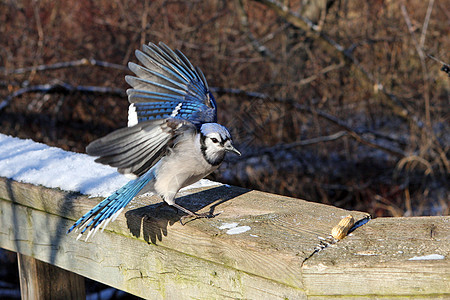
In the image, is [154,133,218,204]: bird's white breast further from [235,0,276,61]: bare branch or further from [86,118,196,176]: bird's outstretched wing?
[235,0,276,61]: bare branch

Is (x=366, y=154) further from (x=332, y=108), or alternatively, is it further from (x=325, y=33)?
(x=325, y=33)

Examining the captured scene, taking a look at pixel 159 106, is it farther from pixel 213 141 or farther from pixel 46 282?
pixel 46 282

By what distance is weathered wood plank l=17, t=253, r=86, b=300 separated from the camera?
7.06 feet

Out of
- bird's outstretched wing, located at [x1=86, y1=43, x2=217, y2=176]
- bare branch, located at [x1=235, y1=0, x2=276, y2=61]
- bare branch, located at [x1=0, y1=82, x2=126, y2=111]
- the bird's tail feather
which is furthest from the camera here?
bare branch, located at [x1=235, y1=0, x2=276, y2=61]

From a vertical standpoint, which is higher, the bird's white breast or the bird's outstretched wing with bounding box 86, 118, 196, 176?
the bird's outstretched wing with bounding box 86, 118, 196, 176

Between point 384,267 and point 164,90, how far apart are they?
1221mm

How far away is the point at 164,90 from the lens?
2.22m

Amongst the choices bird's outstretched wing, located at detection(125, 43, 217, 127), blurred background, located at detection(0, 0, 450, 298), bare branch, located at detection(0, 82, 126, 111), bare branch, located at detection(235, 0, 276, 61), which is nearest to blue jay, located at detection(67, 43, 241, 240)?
bird's outstretched wing, located at detection(125, 43, 217, 127)

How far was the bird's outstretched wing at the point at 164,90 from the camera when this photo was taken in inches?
84.5

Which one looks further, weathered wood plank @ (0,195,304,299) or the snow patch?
the snow patch

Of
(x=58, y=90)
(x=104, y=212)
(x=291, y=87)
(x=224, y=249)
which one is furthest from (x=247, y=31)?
(x=224, y=249)

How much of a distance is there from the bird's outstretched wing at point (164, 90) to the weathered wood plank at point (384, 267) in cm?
89

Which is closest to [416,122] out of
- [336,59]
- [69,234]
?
[336,59]

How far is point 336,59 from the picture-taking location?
5.92 meters
